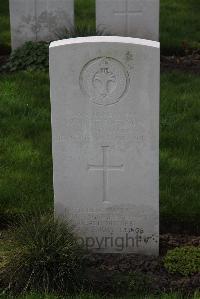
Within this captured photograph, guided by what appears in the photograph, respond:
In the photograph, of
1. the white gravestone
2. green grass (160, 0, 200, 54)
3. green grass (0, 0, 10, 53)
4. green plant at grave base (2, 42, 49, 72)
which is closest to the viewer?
green plant at grave base (2, 42, 49, 72)

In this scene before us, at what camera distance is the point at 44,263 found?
4.34m

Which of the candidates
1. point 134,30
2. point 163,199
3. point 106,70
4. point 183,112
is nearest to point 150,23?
point 134,30

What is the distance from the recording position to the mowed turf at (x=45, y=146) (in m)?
5.39

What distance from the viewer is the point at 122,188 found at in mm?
4727

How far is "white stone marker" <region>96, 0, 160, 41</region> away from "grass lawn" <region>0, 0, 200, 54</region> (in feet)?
1.32

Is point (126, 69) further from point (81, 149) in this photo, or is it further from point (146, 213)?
point (146, 213)

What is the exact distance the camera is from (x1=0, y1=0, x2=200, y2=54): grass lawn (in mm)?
9633

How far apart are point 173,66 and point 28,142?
2880 mm

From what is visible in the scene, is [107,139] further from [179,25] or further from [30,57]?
[179,25]

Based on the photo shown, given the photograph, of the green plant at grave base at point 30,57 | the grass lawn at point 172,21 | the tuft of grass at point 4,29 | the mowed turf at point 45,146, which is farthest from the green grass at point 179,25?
the tuft of grass at point 4,29

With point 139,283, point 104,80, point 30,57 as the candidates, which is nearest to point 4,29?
point 30,57

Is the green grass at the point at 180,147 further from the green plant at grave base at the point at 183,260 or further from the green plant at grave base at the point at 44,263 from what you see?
the green plant at grave base at the point at 44,263

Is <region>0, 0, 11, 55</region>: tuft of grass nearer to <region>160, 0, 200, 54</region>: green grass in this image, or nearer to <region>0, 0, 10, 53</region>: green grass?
<region>0, 0, 10, 53</region>: green grass

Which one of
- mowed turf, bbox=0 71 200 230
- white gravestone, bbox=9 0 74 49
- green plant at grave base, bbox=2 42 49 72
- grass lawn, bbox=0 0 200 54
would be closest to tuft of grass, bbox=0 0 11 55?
grass lawn, bbox=0 0 200 54
